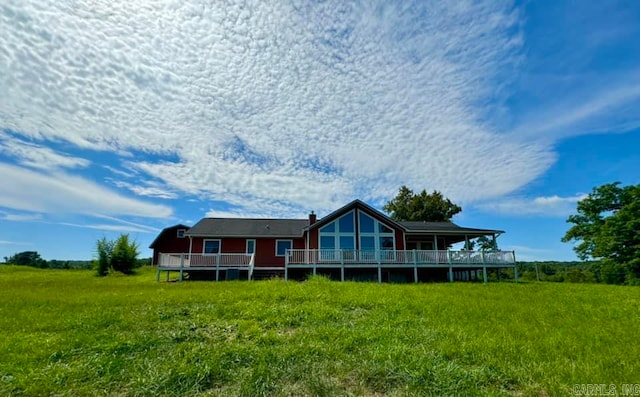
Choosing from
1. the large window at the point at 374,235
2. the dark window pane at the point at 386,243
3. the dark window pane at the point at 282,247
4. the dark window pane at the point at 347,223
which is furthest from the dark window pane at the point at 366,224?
the dark window pane at the point at 282,247

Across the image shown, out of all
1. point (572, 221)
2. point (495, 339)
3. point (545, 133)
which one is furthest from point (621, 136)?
point (495, 339)

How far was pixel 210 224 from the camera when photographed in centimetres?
2186

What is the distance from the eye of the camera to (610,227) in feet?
80.1

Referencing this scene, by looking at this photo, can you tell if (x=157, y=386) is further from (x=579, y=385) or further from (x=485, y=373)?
(x=579, y=385)

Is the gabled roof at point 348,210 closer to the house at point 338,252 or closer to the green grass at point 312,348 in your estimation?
the house at point 338,252

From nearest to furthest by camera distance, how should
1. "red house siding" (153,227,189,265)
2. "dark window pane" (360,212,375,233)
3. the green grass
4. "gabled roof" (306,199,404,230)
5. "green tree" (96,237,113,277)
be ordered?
the green grass, "gabled roof" (306,199,404,230), "dark window pane" (360,212,375,233), "green tree" (96,237,113,277), "red house siding" (153,227,189,265)

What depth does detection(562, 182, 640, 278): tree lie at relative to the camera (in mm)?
23250

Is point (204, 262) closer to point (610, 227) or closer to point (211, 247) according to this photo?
point (211, 247)

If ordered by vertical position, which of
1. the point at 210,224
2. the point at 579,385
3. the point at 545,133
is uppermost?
the point at 545,133

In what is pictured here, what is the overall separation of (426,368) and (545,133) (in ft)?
47.7

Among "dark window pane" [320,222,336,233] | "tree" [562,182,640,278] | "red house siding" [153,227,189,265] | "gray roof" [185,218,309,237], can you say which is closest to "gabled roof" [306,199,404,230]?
"dark window pane" [320,222,336,233]

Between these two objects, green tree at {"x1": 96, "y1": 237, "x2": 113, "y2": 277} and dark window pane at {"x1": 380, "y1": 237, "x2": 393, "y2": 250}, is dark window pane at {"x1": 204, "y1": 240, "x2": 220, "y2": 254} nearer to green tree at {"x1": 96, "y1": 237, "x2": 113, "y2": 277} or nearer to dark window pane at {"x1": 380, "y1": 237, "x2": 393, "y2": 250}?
green tree at {"x1": 96, "y1": 237, "x2": 113, "y2": 277}

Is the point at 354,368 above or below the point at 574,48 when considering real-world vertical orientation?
below

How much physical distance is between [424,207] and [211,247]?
2333 cm
